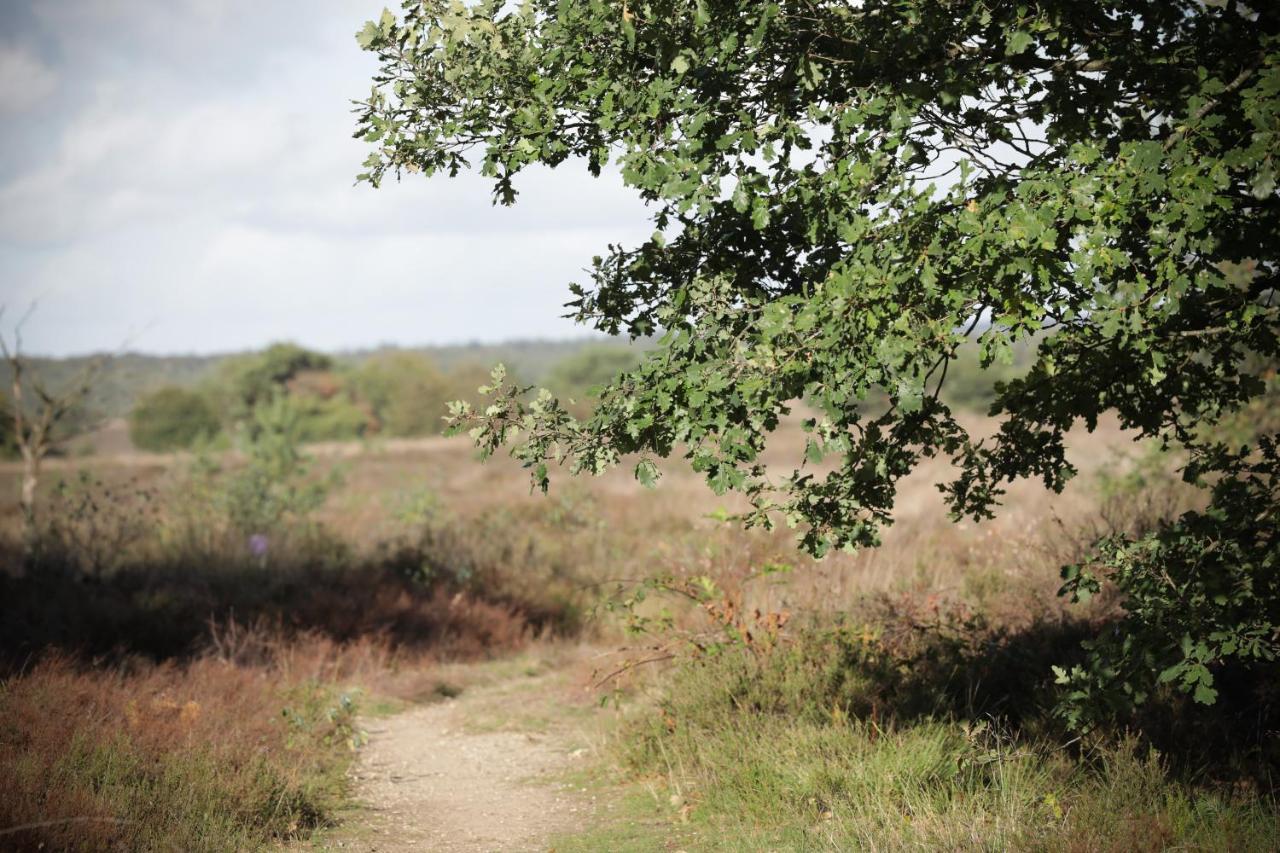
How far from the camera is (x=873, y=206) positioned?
4305 mm

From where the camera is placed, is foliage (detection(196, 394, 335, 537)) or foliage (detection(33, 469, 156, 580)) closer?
foliage (detection(33, 469, 156, 580))

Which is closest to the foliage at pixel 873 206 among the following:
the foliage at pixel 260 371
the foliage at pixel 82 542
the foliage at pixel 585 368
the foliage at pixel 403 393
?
the foliage at pixel 82 542

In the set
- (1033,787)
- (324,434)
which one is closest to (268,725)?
(1033,787)

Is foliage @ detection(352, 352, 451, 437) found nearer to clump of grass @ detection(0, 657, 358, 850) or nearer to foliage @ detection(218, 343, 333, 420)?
foliage @ detection(218, 343, 333, 420)

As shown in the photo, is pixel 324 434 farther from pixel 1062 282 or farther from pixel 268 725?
pixel 1062 282

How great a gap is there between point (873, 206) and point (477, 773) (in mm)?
5344

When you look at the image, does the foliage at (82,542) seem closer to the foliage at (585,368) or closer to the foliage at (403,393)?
the foliage at (403,393)

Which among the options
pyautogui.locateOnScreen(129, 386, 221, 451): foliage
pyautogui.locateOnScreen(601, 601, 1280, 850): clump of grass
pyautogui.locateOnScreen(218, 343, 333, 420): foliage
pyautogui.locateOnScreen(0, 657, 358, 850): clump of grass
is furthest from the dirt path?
pyautogui.locateOnScreen(218, 343, 333, 420): foliage

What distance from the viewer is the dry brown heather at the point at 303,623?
5.33 metres

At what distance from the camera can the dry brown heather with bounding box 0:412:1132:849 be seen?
17.5 ft

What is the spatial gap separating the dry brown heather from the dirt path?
0.37 metres

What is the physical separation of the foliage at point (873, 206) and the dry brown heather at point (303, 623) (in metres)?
2.08

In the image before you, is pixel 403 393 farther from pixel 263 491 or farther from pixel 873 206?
pixel 873 206

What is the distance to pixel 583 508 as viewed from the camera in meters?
16.4
